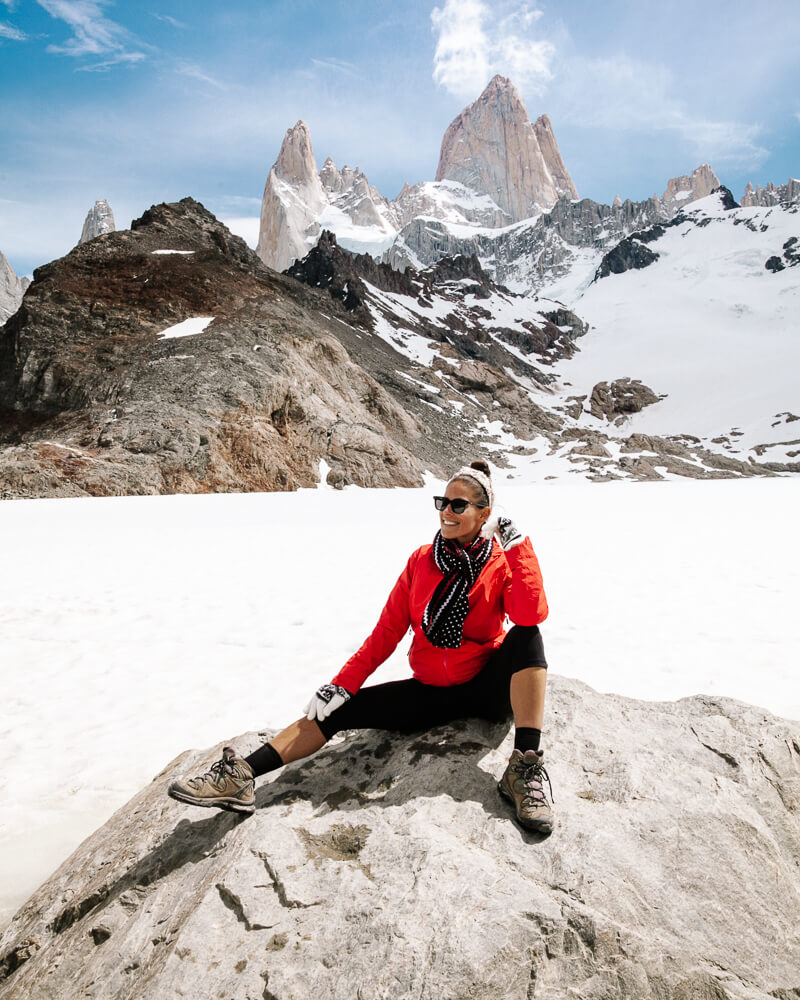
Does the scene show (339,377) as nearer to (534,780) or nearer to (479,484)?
(479,484)

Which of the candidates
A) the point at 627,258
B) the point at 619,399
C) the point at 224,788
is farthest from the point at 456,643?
the point at 627,258

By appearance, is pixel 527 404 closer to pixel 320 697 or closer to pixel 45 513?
pixel 45 513

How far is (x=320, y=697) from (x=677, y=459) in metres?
64.7

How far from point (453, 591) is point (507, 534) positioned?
17.3 inches

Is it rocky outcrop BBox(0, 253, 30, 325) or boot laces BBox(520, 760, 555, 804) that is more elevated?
rocky outcrop BBox(0, 253, 30, 325)

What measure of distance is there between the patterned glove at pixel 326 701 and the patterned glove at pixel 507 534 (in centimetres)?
118

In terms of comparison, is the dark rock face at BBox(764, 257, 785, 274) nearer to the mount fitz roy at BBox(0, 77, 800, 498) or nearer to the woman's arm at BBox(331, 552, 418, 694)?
the mount fitz roy at BBox(0, 77, 800, 498)

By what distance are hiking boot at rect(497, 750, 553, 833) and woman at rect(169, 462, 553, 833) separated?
32cm

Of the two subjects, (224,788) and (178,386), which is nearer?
(224,788)

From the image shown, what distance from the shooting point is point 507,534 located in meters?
3.21

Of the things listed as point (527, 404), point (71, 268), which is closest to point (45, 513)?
point (71, 268)

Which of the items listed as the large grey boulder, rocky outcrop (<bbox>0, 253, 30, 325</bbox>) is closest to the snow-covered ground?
the large grey boulder

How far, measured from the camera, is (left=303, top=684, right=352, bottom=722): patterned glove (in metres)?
3.05

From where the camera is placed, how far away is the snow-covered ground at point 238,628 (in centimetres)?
395
